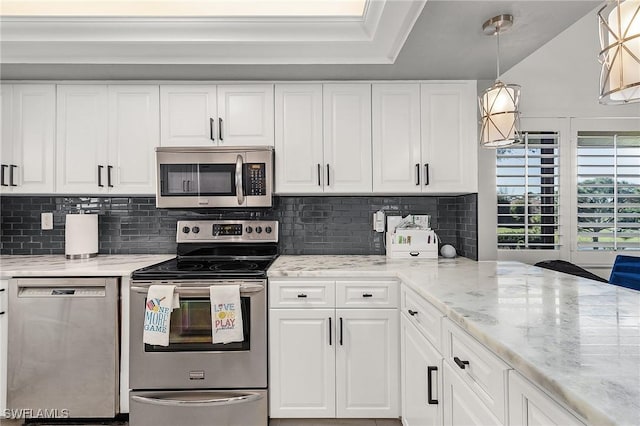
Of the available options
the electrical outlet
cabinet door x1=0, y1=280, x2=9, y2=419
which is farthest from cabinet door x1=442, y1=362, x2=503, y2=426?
the electrical outlet

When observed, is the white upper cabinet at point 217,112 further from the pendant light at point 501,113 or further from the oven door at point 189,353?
the pendant light at point 501,113

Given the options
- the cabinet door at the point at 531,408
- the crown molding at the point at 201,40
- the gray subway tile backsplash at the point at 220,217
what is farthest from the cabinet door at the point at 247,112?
the cabinet door at the point at 531,408

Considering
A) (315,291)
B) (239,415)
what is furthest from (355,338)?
(239,415)

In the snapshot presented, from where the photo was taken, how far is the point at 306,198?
116 inches

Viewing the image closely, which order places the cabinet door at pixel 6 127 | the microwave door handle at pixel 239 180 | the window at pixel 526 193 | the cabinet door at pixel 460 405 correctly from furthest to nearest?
the window at pixel 526 193 < the cabinet door at pixel 6 127 < the microwave door handle at pixel 239 180 < the cabinet door at pixel 460 405

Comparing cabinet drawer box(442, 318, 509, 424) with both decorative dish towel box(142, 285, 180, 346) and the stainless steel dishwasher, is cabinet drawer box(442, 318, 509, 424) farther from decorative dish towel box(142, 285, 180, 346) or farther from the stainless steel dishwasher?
the stainless steel dishwasher

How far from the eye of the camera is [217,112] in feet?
8.61

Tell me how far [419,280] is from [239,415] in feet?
4.24

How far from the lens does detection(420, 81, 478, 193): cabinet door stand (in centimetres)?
262

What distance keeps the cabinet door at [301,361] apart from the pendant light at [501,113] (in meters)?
1.28

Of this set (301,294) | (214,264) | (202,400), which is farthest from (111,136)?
(202,400)

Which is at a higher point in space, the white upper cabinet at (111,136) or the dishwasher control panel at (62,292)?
the white upper cabinet at (111,136)

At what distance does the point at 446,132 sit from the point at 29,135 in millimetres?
2924

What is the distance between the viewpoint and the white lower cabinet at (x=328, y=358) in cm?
220
